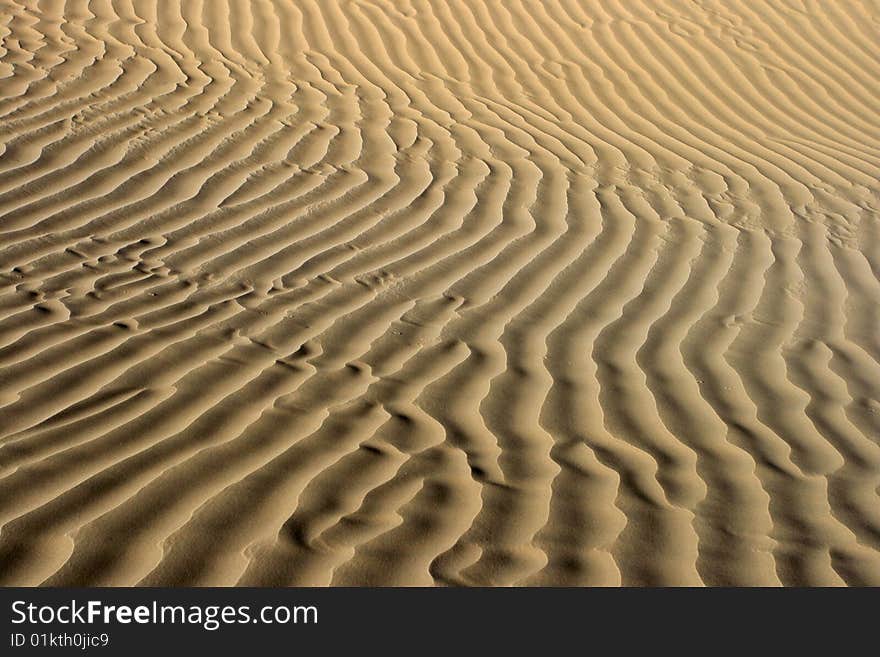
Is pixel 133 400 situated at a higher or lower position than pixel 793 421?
lower

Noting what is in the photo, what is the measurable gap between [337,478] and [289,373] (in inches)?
28.5

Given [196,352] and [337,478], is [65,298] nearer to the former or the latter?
[196,352]

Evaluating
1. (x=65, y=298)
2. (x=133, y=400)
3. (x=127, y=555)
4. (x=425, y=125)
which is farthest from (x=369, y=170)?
(x=127, y=555)

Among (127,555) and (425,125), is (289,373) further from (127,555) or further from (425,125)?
(425,125)

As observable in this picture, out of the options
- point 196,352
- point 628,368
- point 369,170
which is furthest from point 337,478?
point 369,170

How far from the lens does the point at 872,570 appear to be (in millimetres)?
2656

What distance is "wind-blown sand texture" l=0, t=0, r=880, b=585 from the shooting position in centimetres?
271

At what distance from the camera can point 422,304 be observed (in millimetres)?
4250

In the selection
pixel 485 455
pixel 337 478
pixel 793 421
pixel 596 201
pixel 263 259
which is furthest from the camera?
pixel 596 201

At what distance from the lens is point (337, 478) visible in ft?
9.59

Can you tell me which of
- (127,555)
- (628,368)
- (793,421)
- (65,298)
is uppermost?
(793,421)

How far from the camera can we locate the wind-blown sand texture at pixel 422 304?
2.71 m

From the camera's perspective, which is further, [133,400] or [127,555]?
[133,400]

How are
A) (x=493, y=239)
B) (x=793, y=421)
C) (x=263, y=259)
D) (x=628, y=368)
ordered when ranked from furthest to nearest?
(x=493, y=239), (x=263, y=259), (x=628, y=368), (x=793, y=421)
